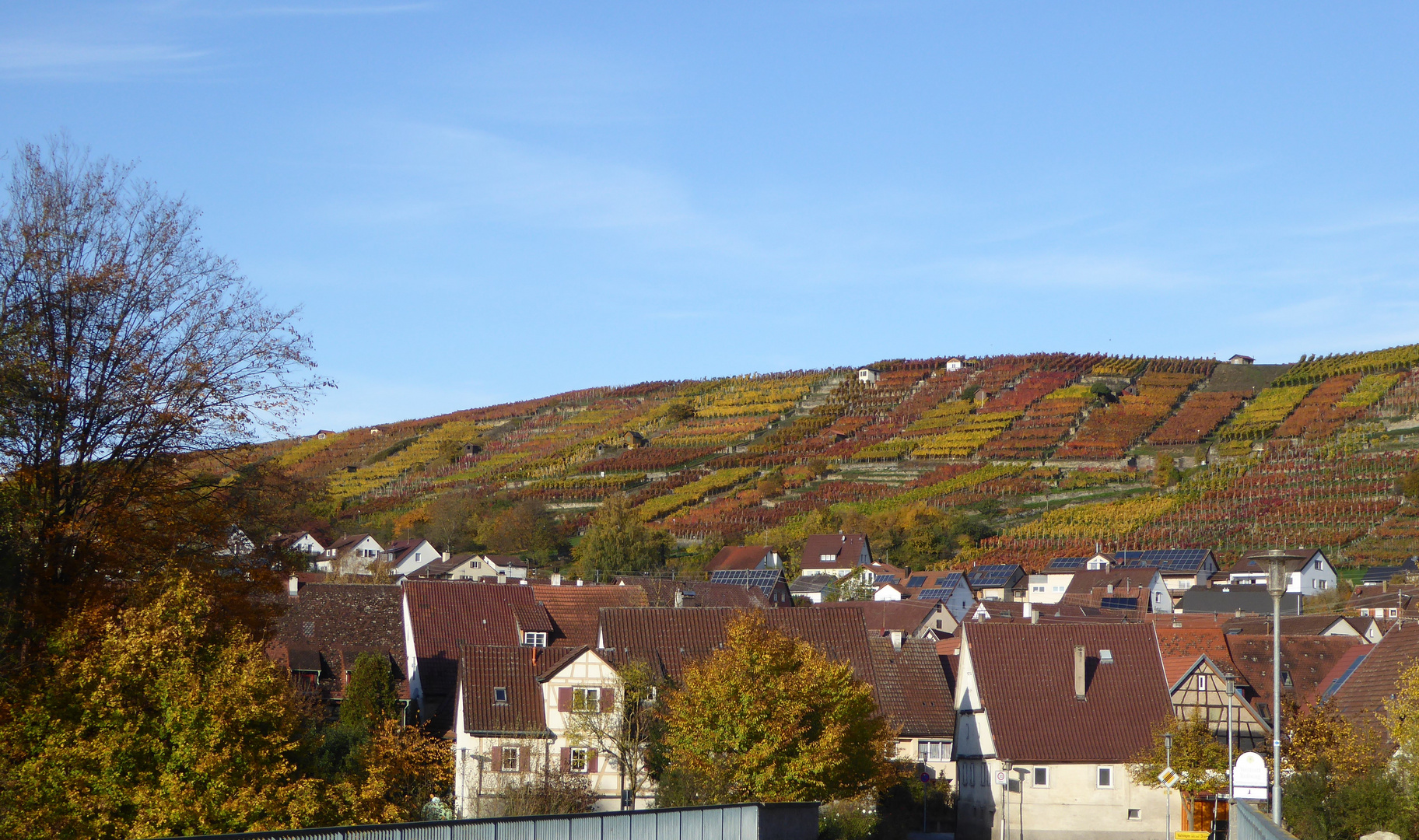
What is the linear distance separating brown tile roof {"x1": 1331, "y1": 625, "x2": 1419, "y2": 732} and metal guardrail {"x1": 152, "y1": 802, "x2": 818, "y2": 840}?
19.9 metres

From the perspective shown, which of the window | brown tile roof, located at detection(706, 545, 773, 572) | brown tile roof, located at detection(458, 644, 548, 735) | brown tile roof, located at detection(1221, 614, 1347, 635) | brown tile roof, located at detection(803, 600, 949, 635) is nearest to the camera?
brown tile roof, located at detection(458, 644, 548, 735)

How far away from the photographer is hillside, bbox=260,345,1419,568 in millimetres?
111312

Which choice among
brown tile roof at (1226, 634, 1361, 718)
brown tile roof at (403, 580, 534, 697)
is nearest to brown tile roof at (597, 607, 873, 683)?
brown tile roof at (403, 580, 534, 697)

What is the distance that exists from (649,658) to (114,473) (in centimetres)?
2151

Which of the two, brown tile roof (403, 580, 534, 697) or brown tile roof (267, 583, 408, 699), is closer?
brown tile roof (267, 583, 408, 699)

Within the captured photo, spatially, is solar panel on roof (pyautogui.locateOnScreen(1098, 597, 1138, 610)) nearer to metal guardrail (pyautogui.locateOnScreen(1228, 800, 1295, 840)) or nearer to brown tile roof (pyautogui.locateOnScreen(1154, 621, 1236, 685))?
brown tile roof (pyautogui.locateOnScreen(1154, 621, 1236, 685))

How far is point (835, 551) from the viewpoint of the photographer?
113m

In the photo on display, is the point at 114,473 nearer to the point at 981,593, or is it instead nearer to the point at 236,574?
the point at 236,574

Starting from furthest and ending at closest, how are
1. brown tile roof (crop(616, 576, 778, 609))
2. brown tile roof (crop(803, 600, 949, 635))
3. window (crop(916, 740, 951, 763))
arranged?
brown tile roof (crop(803, 600, 949, 635)), brown tile roof (crop(616, 576, 778, 609)), window (crop(916, 740, 951, 763))

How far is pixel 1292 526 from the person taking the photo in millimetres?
103688

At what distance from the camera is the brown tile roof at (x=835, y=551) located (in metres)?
111

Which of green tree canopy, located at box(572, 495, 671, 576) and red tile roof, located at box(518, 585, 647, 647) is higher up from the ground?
green tree canopy, located at box(572, 495, 671, 576)

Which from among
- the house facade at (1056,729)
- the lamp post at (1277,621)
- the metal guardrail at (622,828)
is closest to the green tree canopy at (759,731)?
the metal guardrail at (622,828)

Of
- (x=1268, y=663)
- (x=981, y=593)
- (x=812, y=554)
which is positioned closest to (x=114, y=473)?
(x=1268, y=663)
